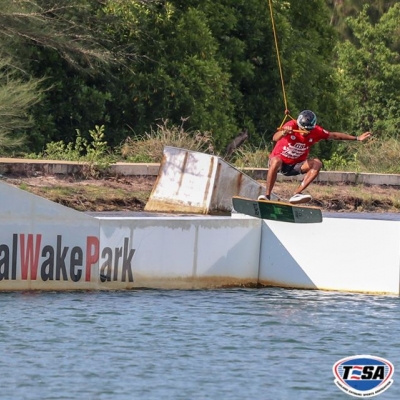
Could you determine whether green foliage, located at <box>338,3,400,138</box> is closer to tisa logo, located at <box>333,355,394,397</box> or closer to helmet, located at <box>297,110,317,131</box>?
helmet, located at <box>297,110,317,131</box>

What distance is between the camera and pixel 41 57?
31.8m

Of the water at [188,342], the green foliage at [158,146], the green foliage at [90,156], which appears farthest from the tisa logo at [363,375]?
the green foliage at [158,146]

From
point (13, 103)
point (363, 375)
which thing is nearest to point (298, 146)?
point (363, 375)

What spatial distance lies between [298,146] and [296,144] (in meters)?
0.04

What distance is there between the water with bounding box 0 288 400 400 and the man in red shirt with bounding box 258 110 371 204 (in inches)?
66.1

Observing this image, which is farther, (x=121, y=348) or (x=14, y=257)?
(x=14, y=257)

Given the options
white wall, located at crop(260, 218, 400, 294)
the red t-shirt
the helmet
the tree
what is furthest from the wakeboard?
the tree

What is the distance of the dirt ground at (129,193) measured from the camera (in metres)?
23.2

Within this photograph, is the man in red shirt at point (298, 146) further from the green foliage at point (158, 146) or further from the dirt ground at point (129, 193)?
the green foliage at point (158, 146)

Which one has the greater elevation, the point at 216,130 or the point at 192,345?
the point at 216,130

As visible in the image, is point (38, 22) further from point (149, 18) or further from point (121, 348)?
point (121, 348)

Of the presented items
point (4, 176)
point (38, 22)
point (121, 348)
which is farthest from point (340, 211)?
point (121, 348)

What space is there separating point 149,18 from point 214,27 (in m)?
2.55

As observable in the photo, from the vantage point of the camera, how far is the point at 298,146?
60.7ft
